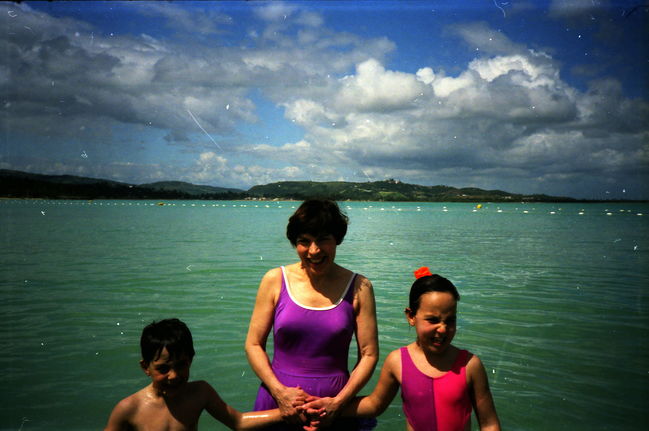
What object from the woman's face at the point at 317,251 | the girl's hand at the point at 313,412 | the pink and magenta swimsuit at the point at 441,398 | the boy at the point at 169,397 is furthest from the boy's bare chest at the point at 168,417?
the pink and magenta swimsuit at the point at 441,398

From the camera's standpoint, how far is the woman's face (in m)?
3.29

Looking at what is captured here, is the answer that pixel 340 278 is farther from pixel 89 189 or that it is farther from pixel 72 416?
pixel 89 189

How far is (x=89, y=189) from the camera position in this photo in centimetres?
17738

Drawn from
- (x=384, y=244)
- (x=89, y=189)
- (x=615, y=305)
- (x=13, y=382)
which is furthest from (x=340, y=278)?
(x=89, y=189)

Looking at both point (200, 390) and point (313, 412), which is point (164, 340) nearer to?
point (200, 390)

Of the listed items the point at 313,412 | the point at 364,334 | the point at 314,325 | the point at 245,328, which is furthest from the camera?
the point at 245,328

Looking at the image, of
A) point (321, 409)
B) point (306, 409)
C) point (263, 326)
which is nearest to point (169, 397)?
point (263, 326)

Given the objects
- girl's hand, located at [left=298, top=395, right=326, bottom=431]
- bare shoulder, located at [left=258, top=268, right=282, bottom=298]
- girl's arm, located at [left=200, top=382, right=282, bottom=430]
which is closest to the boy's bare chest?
girl's arm, located at [left=200, top=382, right=282, bottom=430]

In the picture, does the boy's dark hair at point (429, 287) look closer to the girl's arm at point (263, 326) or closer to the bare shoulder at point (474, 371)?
the bare shoulder at point (474, 371)

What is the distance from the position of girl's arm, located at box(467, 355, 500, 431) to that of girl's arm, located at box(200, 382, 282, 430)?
1.43 meters

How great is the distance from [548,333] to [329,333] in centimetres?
709

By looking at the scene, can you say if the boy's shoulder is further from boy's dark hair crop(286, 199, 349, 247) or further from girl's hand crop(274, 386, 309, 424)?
boy's dark hair crop(286, 199, 349, 247)

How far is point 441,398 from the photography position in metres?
3.25

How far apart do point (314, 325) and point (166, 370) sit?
1.11 metres
